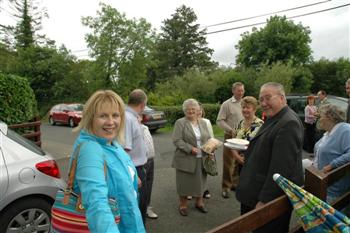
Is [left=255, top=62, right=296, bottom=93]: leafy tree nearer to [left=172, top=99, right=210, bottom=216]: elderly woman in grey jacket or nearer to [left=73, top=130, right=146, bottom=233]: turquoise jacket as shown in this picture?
[left=172, top=99, right=210, bottom=216]: elderly woman in grey jacket

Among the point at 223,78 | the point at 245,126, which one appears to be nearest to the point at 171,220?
the point at 245,126

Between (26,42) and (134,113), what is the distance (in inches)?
1536

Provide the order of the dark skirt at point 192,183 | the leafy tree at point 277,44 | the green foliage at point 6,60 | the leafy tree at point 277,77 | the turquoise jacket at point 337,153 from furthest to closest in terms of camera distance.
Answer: the leafy tree at point 277,44
the green foliage at point 6,60
the leafy tree at point 277,77
the dark skirt at point 192,183
the turquoise jacket at point 337,153

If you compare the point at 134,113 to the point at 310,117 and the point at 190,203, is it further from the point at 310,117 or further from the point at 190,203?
the point at 310,117

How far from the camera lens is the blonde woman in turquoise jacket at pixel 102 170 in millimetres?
1515

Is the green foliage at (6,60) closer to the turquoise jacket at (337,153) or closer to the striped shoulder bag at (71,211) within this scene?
the turquoise jacket at (337,153)

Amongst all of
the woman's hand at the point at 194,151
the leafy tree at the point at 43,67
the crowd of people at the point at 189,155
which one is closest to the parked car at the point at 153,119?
the crowd of people at the point at 189,155

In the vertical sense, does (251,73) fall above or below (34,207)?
above

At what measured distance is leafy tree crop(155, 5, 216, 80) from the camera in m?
47.0

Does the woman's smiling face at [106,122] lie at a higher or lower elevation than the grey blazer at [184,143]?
higher

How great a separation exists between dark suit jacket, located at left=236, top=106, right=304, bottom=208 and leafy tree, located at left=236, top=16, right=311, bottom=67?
120ft

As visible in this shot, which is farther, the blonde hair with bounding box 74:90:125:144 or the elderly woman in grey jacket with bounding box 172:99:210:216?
the elderly woman in grey jacket with bounding box 172:99:210:216

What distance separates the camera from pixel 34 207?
356cm

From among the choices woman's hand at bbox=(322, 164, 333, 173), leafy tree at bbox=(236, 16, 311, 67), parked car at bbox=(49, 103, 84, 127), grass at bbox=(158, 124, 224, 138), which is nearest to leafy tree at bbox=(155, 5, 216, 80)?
leafy tree at bbox=(236, 16, 311, 67)
